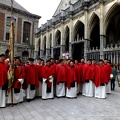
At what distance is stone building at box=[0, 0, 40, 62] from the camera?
30.7m

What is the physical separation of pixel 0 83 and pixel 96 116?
3.61 metres

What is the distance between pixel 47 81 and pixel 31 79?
780mm

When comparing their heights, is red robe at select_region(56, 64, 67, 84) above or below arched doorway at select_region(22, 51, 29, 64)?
below

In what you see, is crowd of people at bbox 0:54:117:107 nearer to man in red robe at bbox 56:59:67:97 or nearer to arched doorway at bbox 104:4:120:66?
man in red robe at bbox 56:59:67:97

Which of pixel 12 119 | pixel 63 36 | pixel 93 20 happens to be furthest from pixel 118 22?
pixel 12 119

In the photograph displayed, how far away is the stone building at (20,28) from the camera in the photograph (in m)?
30.7

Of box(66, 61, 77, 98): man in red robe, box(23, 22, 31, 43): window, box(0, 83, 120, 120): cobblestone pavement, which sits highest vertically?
box(23, 22, 31, 43): window

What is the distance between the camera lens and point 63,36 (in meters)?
21.8

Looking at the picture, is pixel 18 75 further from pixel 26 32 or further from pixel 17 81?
pixel 26 32

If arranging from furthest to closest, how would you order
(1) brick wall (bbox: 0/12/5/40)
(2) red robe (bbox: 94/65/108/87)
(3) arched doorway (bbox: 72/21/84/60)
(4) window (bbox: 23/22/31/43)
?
(4) window (bbox: 23/22/31/43)
(1) brick wall (bbox: 0/12/5/40)
(3) arched doorway (bbox: 72/21/84/60)
(2) red robe (bbox: 94/65/108/87)

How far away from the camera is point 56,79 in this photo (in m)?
7.90

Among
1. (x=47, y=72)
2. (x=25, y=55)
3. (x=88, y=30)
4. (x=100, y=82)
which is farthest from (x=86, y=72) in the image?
(x=25, y=55)

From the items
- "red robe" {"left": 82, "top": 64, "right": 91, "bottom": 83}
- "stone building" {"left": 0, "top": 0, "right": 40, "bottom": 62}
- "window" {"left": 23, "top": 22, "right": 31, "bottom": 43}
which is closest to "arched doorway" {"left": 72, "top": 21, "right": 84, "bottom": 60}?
"red robe" {"left": 82, "top": 64, "right": 91, "bottom": 83}

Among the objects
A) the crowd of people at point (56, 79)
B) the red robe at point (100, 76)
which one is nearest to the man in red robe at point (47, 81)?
the crowd of people at point (56, 79)
